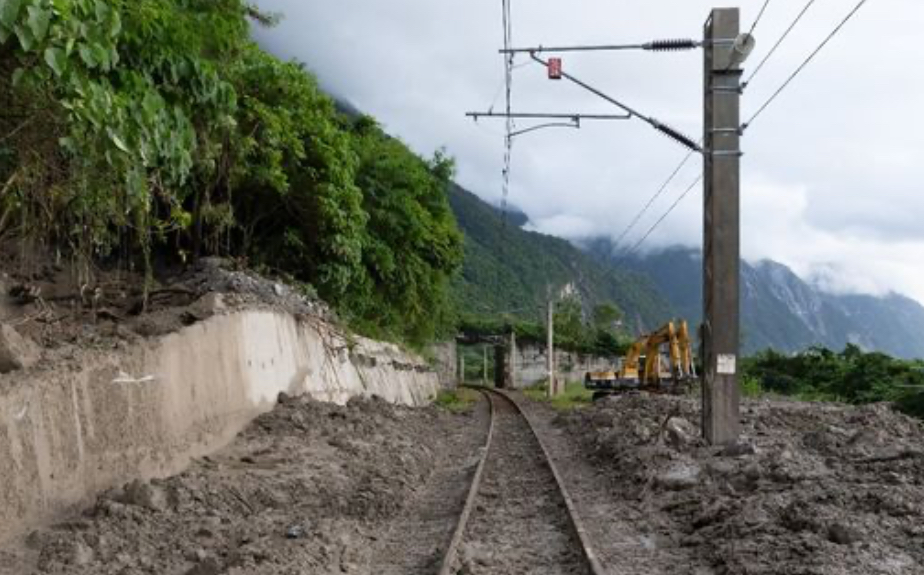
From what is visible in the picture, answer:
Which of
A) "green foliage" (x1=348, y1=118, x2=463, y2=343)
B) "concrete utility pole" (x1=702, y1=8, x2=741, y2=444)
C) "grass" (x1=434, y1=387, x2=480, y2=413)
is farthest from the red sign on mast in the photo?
"grass" (x1=434, y1=387, x2=480, y2=413)

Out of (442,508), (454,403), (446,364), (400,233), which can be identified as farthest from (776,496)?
(446,364)

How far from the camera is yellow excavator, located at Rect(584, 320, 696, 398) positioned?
1147 inches

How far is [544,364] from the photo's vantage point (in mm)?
80750

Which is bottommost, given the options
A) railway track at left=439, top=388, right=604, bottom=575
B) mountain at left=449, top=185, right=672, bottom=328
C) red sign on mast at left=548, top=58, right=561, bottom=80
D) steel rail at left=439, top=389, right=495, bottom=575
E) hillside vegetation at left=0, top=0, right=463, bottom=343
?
railway track at left=439, top=388, right=604, bottom=575

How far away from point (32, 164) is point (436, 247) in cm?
2607

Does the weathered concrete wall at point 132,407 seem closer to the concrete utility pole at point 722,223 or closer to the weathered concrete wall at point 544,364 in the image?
the concrete utility pole at point 722,223

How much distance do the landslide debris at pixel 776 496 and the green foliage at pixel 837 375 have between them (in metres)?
21.3

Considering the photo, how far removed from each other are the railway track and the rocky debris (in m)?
4.04

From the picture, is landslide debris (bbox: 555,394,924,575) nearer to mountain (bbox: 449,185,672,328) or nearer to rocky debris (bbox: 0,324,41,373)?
rocky debris (bbox: 0,324,41,373)

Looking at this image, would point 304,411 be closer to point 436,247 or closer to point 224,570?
point 224,570

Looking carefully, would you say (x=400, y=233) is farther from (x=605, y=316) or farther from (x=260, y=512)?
(x=605, y=316)

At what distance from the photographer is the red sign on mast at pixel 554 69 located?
16766 millimetres

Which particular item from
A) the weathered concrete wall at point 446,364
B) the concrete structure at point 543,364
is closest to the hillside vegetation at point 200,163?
the weathered concrete wall at point 446,364

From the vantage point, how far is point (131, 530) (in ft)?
26.2
